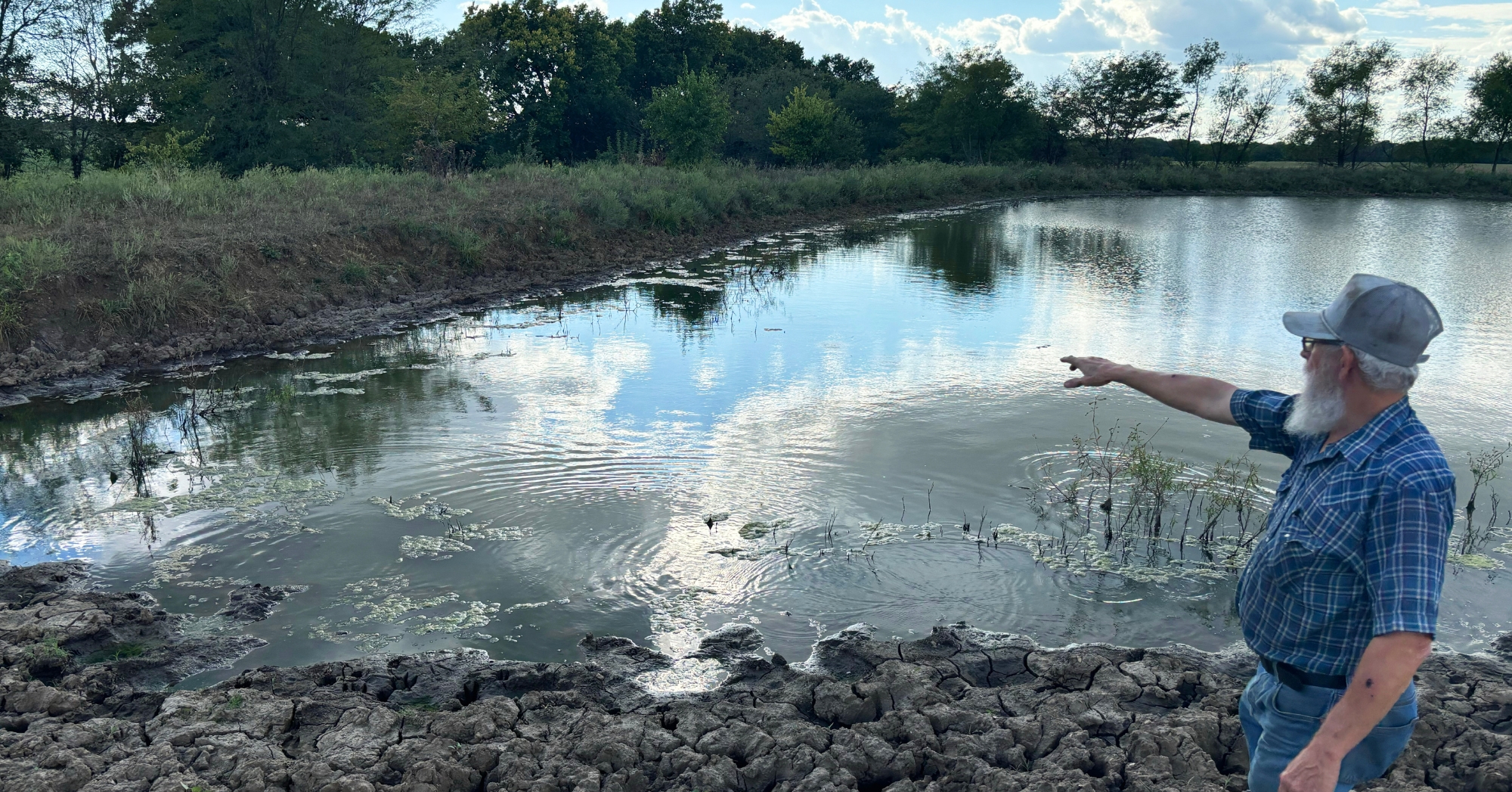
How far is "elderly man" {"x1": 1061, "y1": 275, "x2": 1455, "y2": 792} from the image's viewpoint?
6.41ft

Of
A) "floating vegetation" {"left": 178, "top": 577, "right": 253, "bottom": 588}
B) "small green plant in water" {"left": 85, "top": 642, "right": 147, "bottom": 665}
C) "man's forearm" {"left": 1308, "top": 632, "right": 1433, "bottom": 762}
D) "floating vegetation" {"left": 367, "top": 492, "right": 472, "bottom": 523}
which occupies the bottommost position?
"small green plant in water" {"left": 85, "top": 642, "right": 147, "bottom": 665}

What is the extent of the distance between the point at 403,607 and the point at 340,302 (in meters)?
8.87

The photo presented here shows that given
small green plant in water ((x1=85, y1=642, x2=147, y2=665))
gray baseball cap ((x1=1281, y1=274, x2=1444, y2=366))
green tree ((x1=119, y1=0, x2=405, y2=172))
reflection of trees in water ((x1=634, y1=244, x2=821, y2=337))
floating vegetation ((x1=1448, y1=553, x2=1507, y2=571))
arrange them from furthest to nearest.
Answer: green tree ((x1=119, y1=0, x2=405, y2=172))
reflection of trees in water ((x1=634, y1=244, x2=821, y2=337))
floating vegetation ((x1=1448, y1=553, x2=1507, y2=571))
small green plant in water ((x1=85, y1=642, x2=147, y2=665))
gray baseball cap ((x1=1281, y1=274, x2=1444, y2=366))

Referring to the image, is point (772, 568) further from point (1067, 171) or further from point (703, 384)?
point (1067, 171)

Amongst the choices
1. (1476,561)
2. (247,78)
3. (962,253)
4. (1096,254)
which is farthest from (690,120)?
(1476,561)

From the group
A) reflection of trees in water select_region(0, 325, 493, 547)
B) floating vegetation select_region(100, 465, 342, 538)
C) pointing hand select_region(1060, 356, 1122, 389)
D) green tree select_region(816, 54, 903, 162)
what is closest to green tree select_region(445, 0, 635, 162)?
green tree select_region(816, 54, 903, 162)

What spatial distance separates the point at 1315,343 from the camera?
2254 millimetres

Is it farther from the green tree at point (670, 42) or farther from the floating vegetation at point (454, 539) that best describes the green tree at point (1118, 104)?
the floating vegetation at point (454, 539)

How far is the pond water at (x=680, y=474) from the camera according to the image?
17.9ft

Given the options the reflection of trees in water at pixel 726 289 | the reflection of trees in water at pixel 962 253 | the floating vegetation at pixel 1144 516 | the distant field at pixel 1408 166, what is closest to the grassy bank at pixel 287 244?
the reflection of trees in water at pixel 726 289

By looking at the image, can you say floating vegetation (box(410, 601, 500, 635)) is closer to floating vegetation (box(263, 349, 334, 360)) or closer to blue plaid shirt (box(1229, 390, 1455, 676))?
blue plaid shirt (box(1229, 390, 1455, 676))

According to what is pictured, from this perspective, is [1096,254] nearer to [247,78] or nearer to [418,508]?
[418,508]

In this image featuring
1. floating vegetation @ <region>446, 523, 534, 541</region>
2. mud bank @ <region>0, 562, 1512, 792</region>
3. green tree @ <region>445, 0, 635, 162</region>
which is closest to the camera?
mud bank @ <region>0, 562, 1512, 792</region>

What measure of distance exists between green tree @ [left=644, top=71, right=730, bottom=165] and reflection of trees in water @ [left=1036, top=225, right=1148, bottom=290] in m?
10.3
